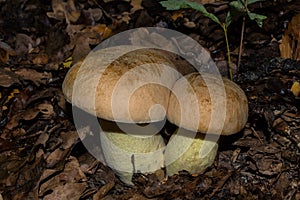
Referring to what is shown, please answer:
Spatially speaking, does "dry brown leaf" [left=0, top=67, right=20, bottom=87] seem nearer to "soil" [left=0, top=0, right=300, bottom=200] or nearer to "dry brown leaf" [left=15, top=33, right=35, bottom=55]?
"soil" [left=0, top=0, right=300, bottom=200]

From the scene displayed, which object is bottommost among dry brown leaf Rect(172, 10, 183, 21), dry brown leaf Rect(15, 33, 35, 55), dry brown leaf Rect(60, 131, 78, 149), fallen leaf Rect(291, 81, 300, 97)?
dry brown leaf Rect(60, 131, 78, 149)

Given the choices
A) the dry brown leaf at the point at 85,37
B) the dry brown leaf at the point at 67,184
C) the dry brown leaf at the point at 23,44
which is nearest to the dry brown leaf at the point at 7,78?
the dry brown leaf at the point at 85,37

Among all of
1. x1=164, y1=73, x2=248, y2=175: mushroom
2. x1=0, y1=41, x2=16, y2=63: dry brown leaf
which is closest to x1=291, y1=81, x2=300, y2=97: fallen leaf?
x1=164, y1=73, x2=248, y2=175: mushroom

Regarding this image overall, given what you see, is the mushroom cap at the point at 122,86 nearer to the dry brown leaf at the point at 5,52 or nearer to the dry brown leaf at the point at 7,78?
the dry brown leaf at the point at 7,78

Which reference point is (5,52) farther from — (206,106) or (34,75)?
(206,106)

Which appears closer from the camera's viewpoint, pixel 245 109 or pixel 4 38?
pixel 245 109

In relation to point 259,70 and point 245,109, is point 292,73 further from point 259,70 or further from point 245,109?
point 245,109

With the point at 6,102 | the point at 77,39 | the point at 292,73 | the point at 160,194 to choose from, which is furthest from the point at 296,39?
the point at 6,102
